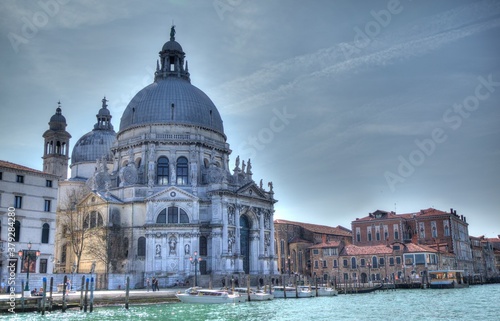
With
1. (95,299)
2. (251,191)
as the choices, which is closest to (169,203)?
(251,191)

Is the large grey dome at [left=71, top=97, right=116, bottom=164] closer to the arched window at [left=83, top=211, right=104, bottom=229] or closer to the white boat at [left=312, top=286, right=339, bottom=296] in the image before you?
the arched window at [left=83, top=211, right=104, bottom=229]

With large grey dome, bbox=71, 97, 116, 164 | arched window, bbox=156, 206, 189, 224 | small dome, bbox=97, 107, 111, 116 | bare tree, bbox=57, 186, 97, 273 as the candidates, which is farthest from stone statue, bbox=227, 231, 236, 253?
small dome, bbox=97, 107, 111, 116

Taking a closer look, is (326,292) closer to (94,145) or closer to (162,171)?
(162,171)

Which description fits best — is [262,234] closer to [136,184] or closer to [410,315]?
[136,184]

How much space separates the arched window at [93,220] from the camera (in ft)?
178

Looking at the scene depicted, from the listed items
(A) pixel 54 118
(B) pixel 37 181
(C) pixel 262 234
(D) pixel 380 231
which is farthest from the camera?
(D) pixel 380 231

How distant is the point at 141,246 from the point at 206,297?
46.5 ft

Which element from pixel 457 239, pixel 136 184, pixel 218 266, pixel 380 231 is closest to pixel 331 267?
pixel 380 231

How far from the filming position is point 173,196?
5366cm

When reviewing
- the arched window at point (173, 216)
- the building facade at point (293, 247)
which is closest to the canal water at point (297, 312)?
the arched window at point (173, 216)

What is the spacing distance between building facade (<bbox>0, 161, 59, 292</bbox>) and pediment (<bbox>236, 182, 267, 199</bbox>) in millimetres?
19145

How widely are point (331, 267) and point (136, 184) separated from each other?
3173cm

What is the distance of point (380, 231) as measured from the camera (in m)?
81.6

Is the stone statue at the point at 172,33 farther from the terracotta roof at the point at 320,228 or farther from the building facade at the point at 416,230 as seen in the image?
the building facade at the point at 416,230
